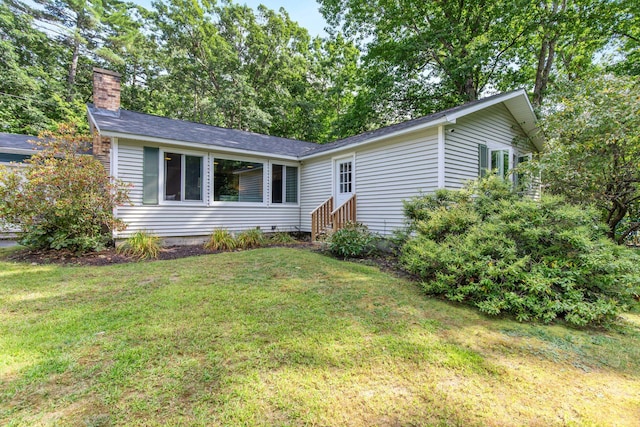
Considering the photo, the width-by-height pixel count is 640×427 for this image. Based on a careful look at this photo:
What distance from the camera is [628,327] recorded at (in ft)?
11.1

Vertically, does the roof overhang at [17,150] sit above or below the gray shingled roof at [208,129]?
below

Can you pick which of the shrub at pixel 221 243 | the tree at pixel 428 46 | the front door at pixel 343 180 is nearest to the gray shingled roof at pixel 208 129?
the front door at pixel 343 180

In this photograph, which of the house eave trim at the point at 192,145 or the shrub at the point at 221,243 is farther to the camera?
the shrub at the point at 221,243

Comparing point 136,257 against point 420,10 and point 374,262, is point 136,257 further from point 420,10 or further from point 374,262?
point 420,10

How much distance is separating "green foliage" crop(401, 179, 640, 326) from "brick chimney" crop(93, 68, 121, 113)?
10.1 meters

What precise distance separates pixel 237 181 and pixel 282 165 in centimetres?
184

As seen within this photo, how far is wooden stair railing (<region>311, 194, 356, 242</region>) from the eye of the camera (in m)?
8.27

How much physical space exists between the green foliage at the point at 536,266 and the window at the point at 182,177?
6.69 m

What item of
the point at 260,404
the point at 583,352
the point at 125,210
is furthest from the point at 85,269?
the point at 583,352

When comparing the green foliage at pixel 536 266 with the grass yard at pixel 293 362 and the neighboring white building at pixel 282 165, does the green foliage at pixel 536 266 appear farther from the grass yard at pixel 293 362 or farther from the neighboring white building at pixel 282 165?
the neighboring white building at pixel 282 165

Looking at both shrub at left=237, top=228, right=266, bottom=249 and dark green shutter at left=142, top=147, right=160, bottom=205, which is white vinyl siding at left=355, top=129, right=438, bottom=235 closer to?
shrub at left=237, top=228, right=266, bottom=249

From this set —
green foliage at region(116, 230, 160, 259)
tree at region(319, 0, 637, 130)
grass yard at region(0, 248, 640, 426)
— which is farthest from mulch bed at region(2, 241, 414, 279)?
tree at region(319, 0, 637, 130)

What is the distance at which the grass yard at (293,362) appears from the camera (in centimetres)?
185

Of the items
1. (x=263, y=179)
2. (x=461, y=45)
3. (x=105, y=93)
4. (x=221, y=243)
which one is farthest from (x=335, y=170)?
(x=461, y=45)
